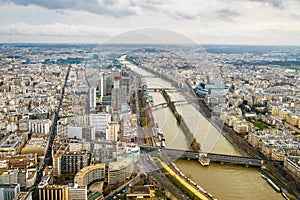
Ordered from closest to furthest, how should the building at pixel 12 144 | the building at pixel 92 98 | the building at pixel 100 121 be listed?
the building at pixel 100 121 < the building at pixel 12 144 < the building at pixel 92 98

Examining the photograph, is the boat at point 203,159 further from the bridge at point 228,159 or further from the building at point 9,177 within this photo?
the building at point 9,177

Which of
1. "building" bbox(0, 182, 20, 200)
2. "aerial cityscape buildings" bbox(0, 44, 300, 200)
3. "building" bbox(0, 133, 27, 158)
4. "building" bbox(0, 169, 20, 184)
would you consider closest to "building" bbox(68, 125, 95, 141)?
"aerial cityscape buildings" bbox(0, 44, 300, 200)

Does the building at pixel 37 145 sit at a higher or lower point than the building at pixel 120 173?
lower

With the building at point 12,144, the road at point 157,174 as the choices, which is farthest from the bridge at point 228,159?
the building at point 12,144

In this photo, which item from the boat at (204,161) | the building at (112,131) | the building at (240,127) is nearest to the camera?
the building at (112,131)

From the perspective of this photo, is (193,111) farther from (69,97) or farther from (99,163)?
(69,97)

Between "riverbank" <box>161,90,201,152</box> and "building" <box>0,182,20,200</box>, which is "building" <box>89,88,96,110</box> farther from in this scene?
"building" <box>0,182,20,200</box>

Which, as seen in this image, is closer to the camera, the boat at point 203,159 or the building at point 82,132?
the boat at point 203,159
